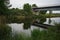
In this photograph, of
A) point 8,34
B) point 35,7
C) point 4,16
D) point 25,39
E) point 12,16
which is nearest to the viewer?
point 25,39

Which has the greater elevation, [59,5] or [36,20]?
[59,5]

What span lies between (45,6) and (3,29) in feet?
11.9

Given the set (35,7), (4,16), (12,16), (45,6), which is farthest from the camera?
(35,7)

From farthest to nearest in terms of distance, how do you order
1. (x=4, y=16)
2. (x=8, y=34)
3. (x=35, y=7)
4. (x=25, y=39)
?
1. (x=35, y=7)
2. (x=4, y=16)
3. (x=8, y=34)
4. (x=25, y=39)

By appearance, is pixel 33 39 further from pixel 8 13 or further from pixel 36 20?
pixel 36 20

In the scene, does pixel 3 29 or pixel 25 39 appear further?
pixel 3 29

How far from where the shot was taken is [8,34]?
3.70 m

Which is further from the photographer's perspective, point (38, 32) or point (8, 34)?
point (8, 34)

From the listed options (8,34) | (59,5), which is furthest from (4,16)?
(8,34)

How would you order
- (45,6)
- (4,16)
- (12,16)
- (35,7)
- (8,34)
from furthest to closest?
1. (35,7)
2. (45,6)
3. (12,16)
4. (4,16)
5. (8,34)

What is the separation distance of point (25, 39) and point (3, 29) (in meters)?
0.89

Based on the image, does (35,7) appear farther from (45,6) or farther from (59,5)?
(59,5)

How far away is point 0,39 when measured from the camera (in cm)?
362

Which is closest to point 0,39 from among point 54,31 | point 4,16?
point 54,31
